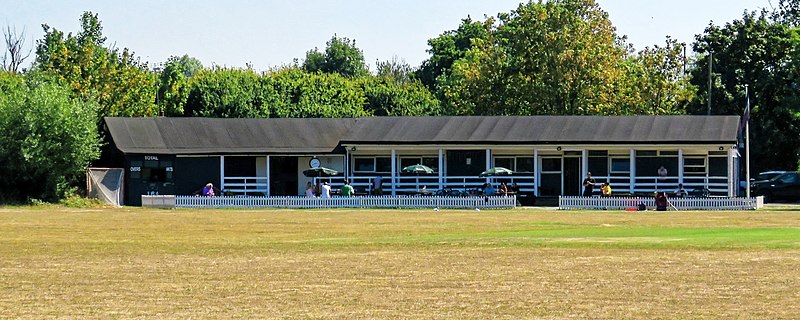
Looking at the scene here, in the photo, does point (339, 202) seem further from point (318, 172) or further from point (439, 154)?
point (439, 154)

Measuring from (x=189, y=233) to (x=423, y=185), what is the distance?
1057 inches

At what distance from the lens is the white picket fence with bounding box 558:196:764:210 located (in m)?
54.4

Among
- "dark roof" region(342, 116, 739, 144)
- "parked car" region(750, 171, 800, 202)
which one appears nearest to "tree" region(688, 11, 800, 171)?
"parked car" region(750, 171, 800, 202)

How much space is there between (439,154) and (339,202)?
700 cm

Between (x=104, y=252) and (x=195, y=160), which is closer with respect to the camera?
(x=104, y=252)

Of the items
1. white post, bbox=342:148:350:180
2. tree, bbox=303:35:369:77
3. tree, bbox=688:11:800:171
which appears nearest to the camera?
white post, bbox=342:148:350:180

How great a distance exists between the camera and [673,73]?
8981cm

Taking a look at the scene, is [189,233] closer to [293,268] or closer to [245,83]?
[293,268]

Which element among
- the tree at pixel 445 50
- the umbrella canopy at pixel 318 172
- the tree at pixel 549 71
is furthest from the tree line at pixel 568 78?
the tree at pixel 445 50

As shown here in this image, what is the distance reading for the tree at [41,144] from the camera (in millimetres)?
57969

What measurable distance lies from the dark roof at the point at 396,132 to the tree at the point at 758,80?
1655 cm

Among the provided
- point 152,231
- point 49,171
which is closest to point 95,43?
point 49,171

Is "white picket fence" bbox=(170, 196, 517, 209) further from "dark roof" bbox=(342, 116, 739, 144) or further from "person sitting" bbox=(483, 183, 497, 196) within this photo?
"dark roof" bbox=(342, 116, 739, 144)

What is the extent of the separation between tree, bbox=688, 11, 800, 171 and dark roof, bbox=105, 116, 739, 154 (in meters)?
16.5
